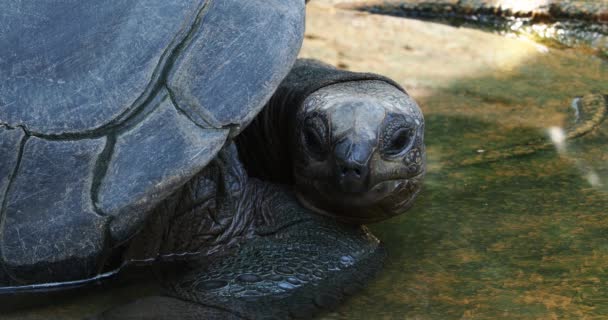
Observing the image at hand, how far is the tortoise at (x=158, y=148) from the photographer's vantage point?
2885 mm

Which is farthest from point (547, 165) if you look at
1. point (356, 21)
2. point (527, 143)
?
point (356, 21)

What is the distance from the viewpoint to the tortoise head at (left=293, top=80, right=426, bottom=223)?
320 cm

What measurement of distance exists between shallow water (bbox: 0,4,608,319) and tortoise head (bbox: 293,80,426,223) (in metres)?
0.24

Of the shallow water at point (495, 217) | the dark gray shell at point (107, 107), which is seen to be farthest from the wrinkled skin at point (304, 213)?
the dark gray shell at point (107, 107)

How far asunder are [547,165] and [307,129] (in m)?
1.36

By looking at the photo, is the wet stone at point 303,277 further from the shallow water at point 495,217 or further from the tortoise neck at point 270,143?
the tortoise neck at point 270,143

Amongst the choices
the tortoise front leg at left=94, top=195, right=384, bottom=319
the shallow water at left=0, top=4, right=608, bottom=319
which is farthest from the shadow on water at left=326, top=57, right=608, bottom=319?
the tortoise front leg at left=94, top=195, right=384, bottom=319

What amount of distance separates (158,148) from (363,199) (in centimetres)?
76

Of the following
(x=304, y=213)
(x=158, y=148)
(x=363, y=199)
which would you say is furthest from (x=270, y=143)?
(x=158, y=148)

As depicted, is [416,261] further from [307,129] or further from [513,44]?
[513,44]

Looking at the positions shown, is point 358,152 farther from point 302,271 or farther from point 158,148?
point 158,148

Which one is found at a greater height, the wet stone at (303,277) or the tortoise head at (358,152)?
the tortoise head at (358,152)

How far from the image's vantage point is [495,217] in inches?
145

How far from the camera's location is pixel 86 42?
Result: 297 centimetres
